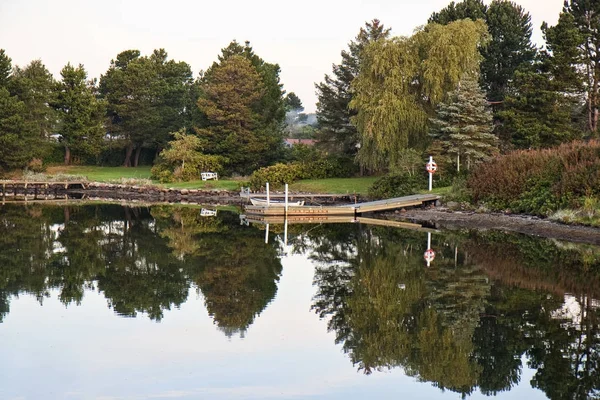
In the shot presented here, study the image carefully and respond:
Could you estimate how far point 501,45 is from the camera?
4628cm

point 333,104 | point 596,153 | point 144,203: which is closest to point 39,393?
point 596,153

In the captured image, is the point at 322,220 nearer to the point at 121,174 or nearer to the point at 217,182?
the point at 217,182

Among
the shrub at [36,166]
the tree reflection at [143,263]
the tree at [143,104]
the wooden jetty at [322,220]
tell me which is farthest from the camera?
the tree at [143,104]

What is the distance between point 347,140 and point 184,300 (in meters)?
32.3

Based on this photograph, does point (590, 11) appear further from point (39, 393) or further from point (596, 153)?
point (39, 393)

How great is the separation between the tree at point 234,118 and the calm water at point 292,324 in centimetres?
2561

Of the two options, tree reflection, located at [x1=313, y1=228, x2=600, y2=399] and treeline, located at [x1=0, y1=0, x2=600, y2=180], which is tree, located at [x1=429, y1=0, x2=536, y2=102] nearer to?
treeline, located at [x1=0, y1=0, x2=600, y2=180]

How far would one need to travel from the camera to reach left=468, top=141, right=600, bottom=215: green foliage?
2845cm

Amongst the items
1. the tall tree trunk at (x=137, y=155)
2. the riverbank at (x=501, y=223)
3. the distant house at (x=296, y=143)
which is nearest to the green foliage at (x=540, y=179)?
the riverbank at (x=501, y=223)

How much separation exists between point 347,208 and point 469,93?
8.81 m

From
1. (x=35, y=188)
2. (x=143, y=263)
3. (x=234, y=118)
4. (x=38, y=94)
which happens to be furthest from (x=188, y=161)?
(x=143, y=263)

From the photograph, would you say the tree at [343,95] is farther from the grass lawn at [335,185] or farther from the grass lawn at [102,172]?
the grass lawn at [102,172]

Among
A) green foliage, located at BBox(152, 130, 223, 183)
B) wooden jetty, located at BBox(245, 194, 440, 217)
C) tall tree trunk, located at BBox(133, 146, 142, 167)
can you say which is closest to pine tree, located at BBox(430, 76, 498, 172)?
wooden jetty, located at BBox(245, 194, 440, 217)

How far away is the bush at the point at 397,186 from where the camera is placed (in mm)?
38094
